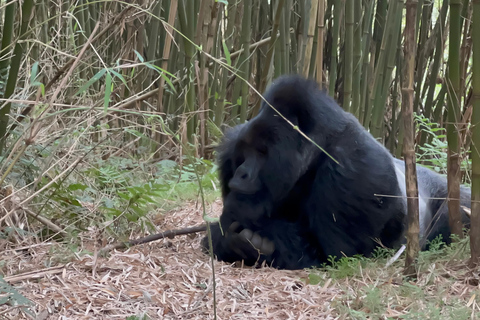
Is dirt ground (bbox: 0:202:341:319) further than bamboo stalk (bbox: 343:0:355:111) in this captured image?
No

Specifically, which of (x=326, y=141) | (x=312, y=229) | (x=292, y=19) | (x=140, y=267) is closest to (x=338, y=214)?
(x=312, y=229)

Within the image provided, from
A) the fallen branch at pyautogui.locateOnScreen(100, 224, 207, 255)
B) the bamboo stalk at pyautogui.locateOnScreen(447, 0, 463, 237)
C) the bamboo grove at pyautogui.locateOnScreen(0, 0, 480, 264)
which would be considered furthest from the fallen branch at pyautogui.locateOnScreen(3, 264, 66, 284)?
the bamboo stalk at pyautogui.locateOnScreen(447, 0, 463, 237)

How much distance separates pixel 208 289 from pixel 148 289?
172 millimetres

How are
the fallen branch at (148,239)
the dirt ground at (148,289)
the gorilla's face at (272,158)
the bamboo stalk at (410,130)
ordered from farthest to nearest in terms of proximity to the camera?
the gorilla's face at (272,158), the fallen branch at (148,239), the bamboo stalk at (410,130), the dirt ground at (148,289)

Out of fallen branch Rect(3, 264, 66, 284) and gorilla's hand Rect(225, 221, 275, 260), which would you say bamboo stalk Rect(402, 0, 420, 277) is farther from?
fallen branch Rect(3, 264, 66, 284)

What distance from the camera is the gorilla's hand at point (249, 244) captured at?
2211mm

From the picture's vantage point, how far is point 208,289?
168 cm

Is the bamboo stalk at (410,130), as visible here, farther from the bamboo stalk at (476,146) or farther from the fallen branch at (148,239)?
the fallen branch at (148,239)

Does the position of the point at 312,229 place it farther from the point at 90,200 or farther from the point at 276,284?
the point at 90,200

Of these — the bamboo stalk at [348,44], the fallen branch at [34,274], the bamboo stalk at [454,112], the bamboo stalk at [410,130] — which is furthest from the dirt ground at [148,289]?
the bamboo stalk at [348,44]

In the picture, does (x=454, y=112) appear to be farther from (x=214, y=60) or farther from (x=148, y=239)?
(x=148, y=239)

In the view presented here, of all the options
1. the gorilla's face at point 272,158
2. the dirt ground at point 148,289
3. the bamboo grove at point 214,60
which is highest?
the bamboo grove at point 214,60

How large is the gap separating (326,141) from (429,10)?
2.45m

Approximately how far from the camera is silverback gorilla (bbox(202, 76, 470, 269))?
85.9 inches
